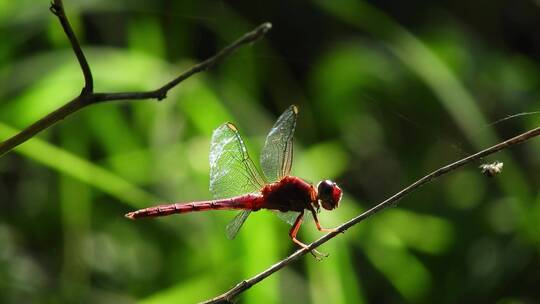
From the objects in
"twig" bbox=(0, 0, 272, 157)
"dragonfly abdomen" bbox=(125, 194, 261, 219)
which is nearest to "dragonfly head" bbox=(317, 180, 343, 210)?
"dragonfly abdomen" bbox=(125, 194, 261, 219)

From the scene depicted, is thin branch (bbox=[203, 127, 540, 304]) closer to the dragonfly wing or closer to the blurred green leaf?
the dragonfly wing

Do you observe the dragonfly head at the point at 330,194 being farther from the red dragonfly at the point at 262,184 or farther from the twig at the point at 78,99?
the twig at the point at 78,99

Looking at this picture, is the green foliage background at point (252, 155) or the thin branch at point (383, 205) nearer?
the thin branch at point (383, 205)

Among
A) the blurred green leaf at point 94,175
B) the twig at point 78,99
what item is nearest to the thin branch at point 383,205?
the twig at point 78,99

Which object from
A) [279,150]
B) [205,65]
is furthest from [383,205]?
[279,150]

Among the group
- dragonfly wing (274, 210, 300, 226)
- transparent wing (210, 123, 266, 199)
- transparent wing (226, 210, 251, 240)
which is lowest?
dragonfly wing (274, 210, 300, 226)

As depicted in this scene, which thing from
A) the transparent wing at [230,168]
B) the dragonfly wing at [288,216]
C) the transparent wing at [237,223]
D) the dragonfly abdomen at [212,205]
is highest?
the transparent wing at [230,168]
